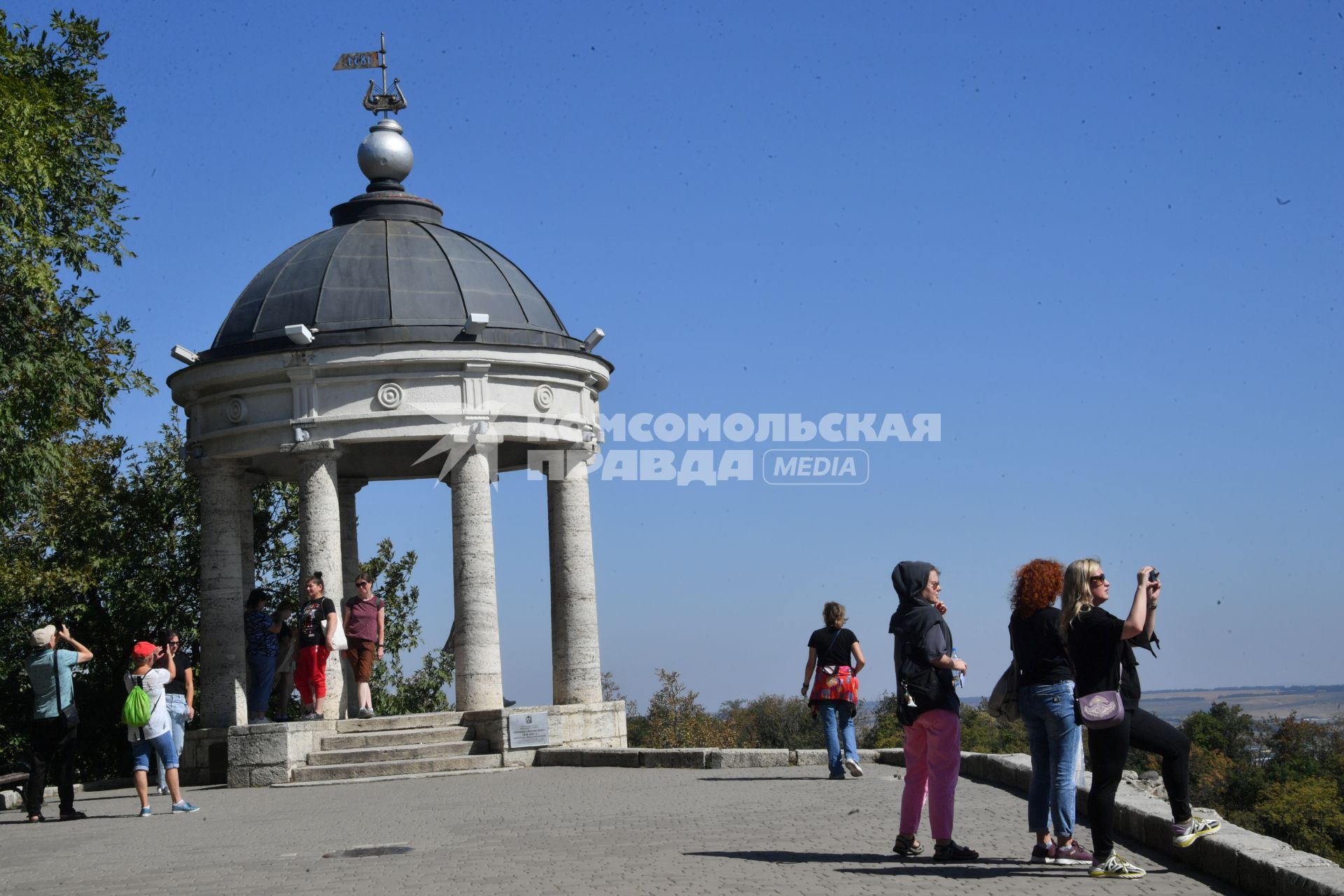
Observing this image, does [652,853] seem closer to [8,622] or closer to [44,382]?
[44,382]

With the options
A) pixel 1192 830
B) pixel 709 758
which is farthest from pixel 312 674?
pixel 1192 830

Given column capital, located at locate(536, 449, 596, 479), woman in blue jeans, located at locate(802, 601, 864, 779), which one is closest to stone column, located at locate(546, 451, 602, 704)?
column capital, located at locate(536, 449, 596, 479)

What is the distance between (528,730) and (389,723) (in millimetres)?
1703

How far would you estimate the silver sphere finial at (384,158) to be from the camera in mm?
21891

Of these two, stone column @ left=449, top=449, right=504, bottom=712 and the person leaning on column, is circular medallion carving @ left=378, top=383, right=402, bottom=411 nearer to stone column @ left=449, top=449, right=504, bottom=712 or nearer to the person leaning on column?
stone column @ left=449, top=449, right=504, bottom=712

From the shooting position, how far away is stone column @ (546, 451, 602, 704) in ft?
66.9

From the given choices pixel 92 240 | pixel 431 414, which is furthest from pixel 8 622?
pixel 431 414

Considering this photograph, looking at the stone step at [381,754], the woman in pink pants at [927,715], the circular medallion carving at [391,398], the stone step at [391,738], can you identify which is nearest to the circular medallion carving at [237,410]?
the circular medallion carving at [391,398]

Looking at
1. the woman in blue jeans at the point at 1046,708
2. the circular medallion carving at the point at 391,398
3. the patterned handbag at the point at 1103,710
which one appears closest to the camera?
the patterned handbag at the point at 1103,710

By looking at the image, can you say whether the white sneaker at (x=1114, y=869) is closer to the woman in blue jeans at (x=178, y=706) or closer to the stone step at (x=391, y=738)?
the woman in blue jeans at (x=178, y=706)

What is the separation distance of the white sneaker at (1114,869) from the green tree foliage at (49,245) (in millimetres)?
13209

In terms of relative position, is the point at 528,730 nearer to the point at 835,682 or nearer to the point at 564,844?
the point at 835,682

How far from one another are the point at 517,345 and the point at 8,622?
13768mm

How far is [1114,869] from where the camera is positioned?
801 centimetres
